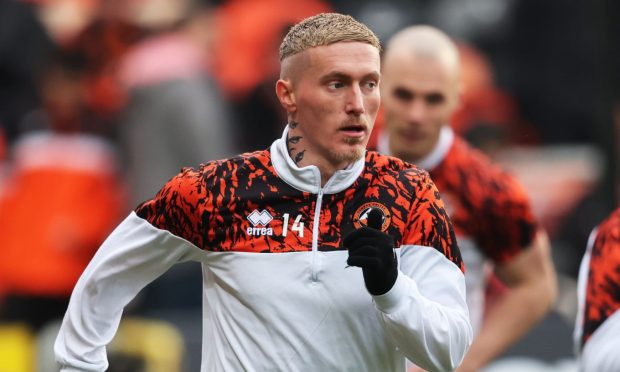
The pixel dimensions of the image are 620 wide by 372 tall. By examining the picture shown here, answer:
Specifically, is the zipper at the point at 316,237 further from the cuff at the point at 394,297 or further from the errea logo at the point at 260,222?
the cuff at the point at 394,297

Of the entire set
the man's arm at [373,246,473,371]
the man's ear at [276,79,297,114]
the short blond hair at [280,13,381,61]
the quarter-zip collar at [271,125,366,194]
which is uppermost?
the short blond hair at [280,13,381,61]

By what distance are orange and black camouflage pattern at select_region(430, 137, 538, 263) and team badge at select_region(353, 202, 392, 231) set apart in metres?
2.10

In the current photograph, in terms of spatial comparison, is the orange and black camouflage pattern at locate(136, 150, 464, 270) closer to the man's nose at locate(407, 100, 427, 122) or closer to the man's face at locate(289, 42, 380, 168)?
the man's face at locate(289, 42, 380, 168)

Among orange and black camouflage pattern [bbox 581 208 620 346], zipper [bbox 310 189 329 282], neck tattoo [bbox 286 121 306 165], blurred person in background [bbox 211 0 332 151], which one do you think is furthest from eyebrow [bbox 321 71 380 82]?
blurred person in background [bbox 211 0 332 151]

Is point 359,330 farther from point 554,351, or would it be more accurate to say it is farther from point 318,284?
point 554,351

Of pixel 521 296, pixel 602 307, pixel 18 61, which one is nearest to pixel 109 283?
pixel 602 307

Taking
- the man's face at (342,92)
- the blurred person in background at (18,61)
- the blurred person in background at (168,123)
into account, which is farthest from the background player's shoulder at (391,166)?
the blurred person in background at (18,61)

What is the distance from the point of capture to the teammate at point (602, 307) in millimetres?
5676

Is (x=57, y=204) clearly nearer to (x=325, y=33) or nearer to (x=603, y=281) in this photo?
(x=603, y=281)

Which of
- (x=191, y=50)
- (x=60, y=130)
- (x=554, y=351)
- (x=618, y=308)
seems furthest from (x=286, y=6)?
(x=618, y=308)

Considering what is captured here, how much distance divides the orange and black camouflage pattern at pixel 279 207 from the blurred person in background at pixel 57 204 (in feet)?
14.5

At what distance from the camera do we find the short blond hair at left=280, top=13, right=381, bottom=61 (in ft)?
16.6

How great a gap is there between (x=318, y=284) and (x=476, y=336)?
8.59 ft

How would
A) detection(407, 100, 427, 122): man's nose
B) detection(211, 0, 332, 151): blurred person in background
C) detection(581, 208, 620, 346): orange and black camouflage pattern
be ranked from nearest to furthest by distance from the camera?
detection(581, 208, 620, 346): orange and black camouflage pattern
detection(407, 100, 427, 122): man's nose
detection(211, 0, 332, 151): blurred person in background
